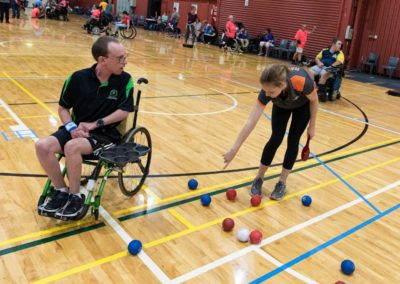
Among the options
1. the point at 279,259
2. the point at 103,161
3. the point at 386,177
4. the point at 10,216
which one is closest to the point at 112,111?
the point at 103,161

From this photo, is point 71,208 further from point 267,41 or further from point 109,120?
point 267,41

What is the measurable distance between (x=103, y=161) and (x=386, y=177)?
10.3 feet

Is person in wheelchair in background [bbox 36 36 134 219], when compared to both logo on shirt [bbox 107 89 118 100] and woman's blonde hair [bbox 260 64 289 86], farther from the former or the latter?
woman's blonde hair [bbox 260 64 289 86]

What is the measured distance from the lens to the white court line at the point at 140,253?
234cm

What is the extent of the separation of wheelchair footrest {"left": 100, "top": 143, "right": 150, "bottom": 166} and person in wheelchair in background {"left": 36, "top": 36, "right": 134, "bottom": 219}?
10 cm

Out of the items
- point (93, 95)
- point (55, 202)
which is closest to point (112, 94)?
point (93, 95)

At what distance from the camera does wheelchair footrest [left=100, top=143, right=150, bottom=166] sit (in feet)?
8.37

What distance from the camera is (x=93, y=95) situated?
281cm

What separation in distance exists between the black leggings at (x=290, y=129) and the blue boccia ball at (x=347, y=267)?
110 centimetres

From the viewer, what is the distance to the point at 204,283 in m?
2.32

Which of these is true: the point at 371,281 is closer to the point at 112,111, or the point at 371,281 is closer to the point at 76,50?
the point at 112,111

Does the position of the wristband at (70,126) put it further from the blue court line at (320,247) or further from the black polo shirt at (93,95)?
the blue court line at (320,247)

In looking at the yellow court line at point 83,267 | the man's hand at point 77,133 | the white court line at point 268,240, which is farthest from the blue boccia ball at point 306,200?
the man's hand at point 77,133

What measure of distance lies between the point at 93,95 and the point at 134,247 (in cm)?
110
